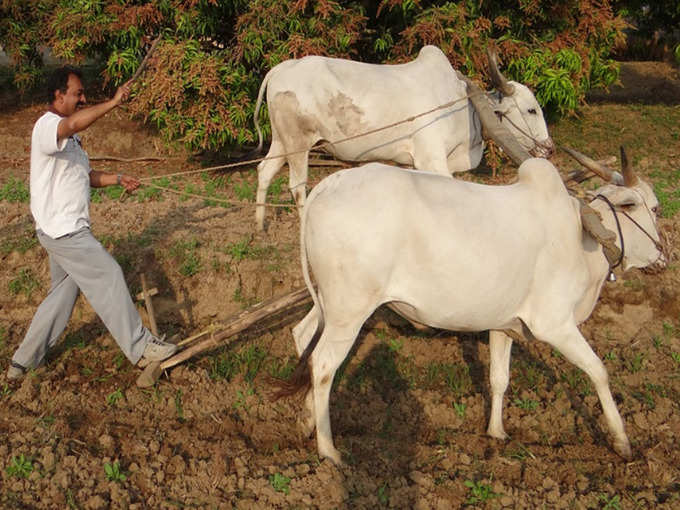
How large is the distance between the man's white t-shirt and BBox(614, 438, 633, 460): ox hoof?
3159 millimetres

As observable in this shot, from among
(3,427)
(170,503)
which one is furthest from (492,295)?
(3,427)

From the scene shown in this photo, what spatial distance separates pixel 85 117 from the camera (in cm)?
320

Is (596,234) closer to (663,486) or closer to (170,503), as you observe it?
(663,486)

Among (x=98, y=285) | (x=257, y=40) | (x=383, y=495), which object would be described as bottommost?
(x=383, y=495)

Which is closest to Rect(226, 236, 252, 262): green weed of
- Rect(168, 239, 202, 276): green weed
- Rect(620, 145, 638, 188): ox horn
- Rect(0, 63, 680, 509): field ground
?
Rect(0, 63, 680, 509): field ground

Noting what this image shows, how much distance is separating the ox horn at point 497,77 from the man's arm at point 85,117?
323cm

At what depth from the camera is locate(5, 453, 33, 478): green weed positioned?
120 inches

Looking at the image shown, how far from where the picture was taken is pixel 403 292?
3.14 metres

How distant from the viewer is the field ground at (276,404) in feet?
10.2

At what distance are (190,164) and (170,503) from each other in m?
6.16

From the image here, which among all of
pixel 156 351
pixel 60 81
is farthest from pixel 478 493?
pixel 60 81

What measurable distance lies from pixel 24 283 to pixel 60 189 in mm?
1766

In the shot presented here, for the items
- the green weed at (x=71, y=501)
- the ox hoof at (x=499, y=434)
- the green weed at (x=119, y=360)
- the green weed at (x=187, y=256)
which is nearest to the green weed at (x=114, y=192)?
the green weed at (x=187, y=256)

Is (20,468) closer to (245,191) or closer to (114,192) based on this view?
(114,192)
